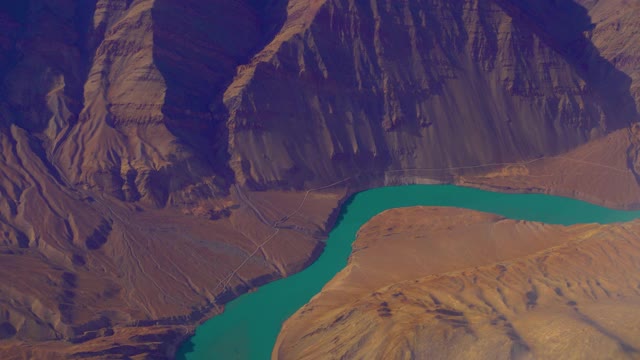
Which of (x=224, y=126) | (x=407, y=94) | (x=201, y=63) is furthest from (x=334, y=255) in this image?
(x=201, y=63)

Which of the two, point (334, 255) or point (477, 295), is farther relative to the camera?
point (334, 255)

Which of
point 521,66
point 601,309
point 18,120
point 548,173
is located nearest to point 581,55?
point 521,66

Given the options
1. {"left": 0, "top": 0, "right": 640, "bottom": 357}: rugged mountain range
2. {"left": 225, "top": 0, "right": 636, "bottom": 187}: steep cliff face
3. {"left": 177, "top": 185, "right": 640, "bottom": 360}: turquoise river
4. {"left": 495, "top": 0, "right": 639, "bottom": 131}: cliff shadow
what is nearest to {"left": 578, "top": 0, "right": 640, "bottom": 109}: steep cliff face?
{"left": 0, "top": 0, "right": 640, "bottom": 357}: rugged mountain range

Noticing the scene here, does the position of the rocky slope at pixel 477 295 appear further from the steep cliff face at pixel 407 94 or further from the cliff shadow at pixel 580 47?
the cliff shadow at pixel 580 47

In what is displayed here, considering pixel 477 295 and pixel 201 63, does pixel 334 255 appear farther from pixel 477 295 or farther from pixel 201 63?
pixel 201 63

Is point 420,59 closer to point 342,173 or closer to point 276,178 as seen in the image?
point 342,173

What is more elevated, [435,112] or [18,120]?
[18,120]

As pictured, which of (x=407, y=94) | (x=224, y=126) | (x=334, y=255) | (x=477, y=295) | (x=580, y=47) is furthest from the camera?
(x=580, y=47)
